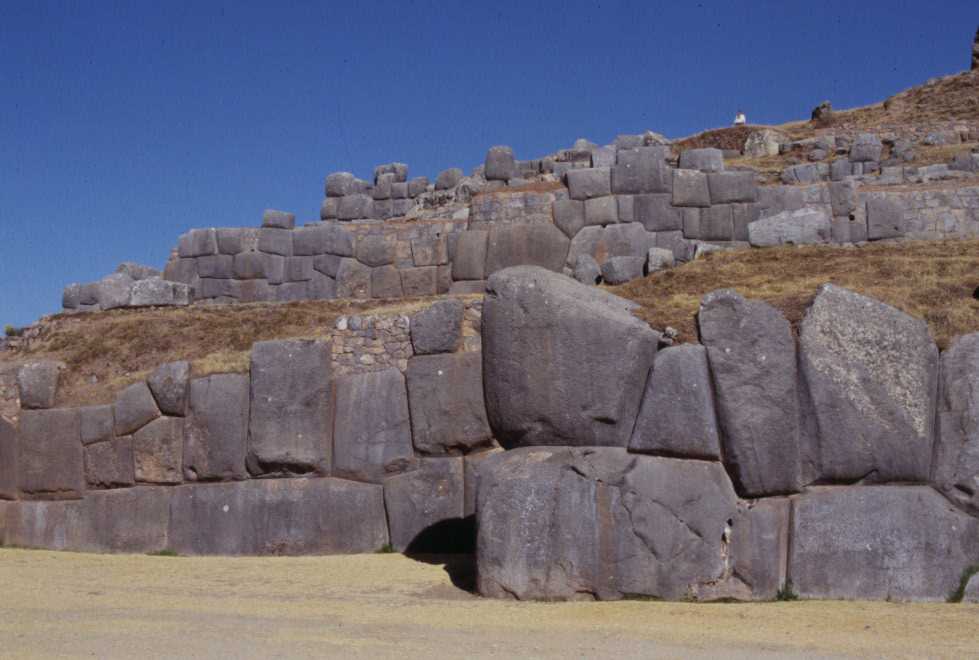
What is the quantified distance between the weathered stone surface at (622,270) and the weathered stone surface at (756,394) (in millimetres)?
6454

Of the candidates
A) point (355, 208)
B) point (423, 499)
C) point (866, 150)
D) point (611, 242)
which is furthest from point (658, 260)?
point (355, 208)

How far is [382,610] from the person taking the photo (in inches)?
313

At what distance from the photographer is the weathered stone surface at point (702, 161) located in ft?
59.6

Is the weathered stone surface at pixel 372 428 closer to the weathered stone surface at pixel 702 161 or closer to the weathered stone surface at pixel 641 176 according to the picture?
the weathered stone surface at pixel 641 176

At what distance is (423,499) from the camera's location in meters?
10.8

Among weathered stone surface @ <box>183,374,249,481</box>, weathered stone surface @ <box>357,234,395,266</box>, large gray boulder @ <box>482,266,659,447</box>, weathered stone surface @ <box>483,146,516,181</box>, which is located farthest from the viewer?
weathered stone surface @ <box>483,146,516,181</box>

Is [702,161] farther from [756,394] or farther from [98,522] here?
[98,522]

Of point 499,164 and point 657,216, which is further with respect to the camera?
point 499,164

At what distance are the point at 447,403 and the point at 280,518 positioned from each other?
2290mm

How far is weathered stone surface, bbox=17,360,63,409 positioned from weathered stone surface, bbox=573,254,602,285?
24.8 feet

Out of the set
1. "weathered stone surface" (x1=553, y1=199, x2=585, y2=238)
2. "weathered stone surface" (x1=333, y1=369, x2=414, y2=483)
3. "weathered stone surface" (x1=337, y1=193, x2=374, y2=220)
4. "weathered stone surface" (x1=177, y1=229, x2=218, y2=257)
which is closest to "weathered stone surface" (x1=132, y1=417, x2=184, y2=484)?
"weathered stone surface" (x1=333, y1=369, x2=414, y2=483)

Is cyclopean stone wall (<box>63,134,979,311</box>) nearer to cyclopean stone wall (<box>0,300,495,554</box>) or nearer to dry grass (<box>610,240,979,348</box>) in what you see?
dry grass (<box>610,240,979,348</box>)

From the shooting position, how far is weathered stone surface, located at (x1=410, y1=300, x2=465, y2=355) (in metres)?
10.8

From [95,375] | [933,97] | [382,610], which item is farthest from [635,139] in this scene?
[382,610]
